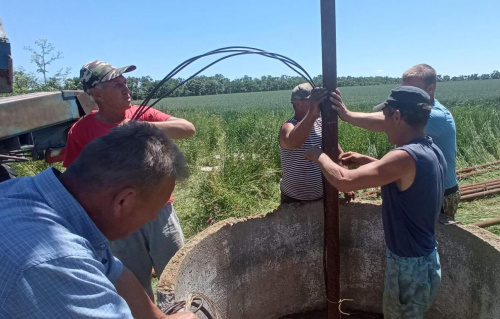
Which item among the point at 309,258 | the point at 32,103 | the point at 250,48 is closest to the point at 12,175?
the point at 32,103

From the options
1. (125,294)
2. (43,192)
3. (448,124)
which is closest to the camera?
(43,192)

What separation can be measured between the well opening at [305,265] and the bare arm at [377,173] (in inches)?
38.9

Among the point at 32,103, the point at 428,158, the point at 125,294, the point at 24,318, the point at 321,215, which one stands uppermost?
the point at 32,103

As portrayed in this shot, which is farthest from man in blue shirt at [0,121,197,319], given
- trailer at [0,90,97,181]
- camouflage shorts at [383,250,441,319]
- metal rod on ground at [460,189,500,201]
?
metal rod on ground at [460,189,500,201]

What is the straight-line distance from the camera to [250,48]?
193 cm

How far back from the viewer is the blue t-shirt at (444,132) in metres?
2.93

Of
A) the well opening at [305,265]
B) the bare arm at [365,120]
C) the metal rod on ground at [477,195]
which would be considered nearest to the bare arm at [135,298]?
the well opening at [305,265]

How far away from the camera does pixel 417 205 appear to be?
2080mm

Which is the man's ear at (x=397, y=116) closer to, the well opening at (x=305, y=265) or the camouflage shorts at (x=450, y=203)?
the well opening at (x=305, y=265)

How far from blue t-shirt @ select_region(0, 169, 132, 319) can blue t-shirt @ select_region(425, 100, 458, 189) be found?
8.66ft

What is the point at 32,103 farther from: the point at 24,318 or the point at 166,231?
the point at 24,318

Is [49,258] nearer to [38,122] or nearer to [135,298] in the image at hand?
[135,298]

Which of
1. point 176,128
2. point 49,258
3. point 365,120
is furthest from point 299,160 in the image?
point 49,258

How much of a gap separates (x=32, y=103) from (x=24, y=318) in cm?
355
